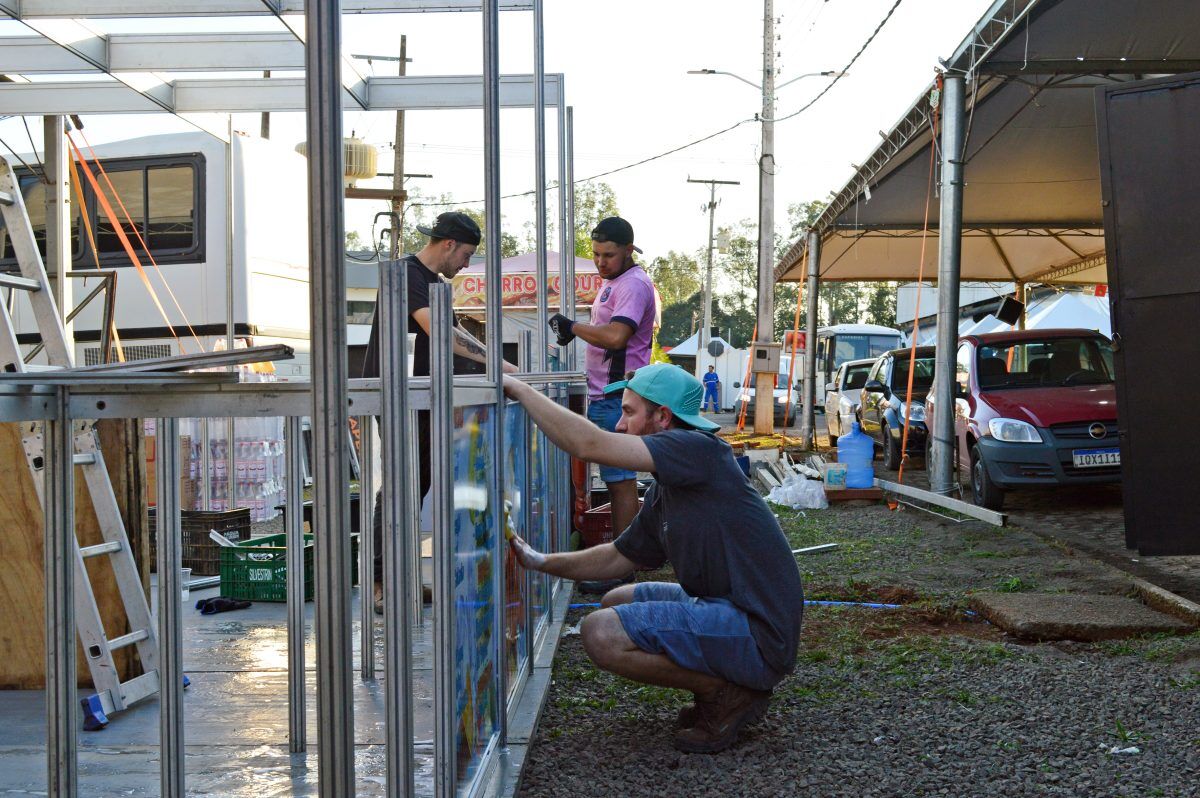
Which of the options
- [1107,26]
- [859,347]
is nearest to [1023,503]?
[1107,26]

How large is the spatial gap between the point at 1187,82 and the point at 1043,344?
538cm

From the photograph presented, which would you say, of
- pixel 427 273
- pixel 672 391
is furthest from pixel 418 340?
pixel 672 391

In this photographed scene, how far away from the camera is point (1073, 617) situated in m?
5.66

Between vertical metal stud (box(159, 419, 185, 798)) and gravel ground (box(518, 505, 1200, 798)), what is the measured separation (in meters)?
1.26

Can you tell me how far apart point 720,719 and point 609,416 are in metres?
2.47

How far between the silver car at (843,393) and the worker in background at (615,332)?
13.7 m

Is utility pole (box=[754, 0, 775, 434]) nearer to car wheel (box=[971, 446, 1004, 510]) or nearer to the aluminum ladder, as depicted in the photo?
car wheel (box=[971, 446, 1004, 510])

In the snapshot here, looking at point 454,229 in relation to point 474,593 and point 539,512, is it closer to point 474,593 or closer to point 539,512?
point 539,512

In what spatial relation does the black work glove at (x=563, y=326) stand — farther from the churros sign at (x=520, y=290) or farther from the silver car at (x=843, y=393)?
the silver car at (x=843, y=393)

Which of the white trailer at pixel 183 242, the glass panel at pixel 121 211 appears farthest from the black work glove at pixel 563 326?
the glass panel at pixel 121 211

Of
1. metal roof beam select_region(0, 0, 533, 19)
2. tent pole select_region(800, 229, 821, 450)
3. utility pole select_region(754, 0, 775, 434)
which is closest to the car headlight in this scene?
metal roof beam select_region(0, 0, 533, 19)

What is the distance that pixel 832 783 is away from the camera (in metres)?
3.62

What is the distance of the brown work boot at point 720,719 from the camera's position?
385cm

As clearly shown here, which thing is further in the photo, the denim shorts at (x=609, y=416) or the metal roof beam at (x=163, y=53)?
→ the metal roof beam at (x=163, y=53)
